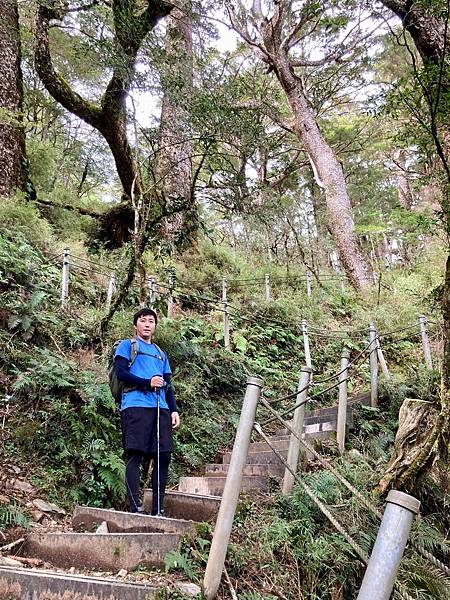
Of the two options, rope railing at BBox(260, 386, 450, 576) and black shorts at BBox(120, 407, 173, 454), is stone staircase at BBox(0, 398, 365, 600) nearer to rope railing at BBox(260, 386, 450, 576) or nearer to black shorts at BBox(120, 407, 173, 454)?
black shorts at BBox(120, 407, 173, 454)

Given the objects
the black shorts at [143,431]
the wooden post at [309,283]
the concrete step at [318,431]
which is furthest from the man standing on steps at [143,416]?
the wooden post at [309,283]

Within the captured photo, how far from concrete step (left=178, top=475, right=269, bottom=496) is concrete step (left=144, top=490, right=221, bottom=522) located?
54 cm

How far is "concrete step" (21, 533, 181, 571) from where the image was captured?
2.92 metres

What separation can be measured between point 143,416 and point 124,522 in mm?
774

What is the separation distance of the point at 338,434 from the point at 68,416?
337 cm

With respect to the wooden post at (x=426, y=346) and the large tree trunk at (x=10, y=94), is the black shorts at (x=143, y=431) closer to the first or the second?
the wooden post at (x=426, y=346)

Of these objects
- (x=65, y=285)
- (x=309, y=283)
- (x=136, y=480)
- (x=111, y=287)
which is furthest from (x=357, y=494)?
(x=309, y=283)

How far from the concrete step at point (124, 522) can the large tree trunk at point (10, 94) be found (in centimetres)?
721

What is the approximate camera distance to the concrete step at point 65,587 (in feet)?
8.04

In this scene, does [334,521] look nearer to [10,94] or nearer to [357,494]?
[357,494]

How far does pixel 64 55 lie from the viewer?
1342 cm

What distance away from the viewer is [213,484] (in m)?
4.51

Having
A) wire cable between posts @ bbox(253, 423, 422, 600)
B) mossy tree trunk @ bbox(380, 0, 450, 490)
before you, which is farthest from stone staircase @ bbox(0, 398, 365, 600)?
mossy tree trunk @ bbox(380, 0, 450, 490)

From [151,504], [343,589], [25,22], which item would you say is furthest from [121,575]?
[25,22]
